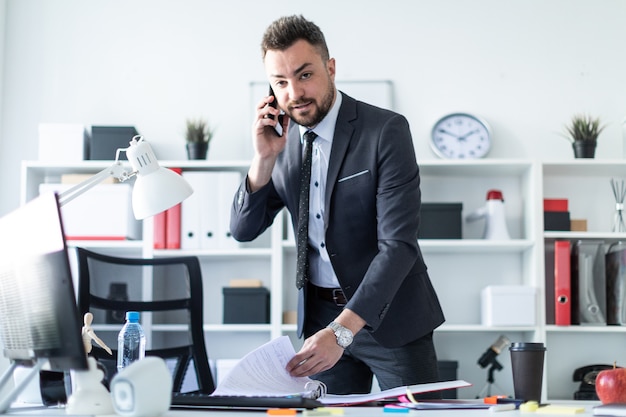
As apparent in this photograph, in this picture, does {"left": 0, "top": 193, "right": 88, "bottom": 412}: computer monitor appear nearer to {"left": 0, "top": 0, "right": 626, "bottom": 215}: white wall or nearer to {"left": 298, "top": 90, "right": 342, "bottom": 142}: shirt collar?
{"left": 298, "top": 90, "right": 342, "bottom": 142}: shirt collar

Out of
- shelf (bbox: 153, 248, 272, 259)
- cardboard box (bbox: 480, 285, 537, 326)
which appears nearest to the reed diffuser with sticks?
cardboard box (bbox: 480, 285, 537, 326)

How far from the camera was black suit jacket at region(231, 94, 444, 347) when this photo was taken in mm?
2205

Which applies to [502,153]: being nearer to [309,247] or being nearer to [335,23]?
[335,23]

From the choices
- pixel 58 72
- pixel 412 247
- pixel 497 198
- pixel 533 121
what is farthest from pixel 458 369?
pixel 58 72

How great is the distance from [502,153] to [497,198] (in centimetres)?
31

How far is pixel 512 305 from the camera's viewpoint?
385cm

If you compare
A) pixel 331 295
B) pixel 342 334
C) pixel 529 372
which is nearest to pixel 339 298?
pixel 331 295

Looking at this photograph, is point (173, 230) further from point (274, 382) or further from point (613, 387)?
point (613, 387)

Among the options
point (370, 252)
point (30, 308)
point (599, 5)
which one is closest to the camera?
point (30, 308)

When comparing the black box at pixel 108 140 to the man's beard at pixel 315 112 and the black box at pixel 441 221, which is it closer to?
the black box at pixel 441 221

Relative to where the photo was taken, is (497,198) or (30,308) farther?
(497,198)

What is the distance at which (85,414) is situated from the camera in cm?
138

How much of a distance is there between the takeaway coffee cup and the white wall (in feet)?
8.56

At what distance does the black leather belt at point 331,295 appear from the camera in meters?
2.31
